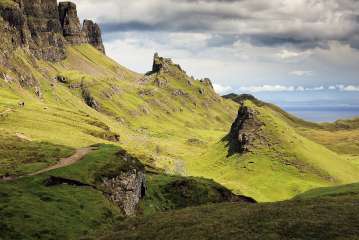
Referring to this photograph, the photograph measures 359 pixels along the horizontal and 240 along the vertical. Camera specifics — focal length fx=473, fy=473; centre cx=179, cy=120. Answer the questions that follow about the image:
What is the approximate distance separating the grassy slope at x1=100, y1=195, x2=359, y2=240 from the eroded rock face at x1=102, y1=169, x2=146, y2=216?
3179cm

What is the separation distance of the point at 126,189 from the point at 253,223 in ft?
177

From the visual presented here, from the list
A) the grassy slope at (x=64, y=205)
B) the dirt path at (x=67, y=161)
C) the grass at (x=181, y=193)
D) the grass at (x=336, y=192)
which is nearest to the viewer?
the grassy slope at (x=64, y=205)

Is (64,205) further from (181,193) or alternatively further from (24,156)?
(181,193)

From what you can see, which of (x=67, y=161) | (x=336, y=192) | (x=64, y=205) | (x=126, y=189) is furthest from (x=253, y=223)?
(x=336, y=192)

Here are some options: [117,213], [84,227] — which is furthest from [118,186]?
[84,227]

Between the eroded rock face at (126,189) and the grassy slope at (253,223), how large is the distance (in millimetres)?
31792

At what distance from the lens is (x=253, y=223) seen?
6100 centimetres

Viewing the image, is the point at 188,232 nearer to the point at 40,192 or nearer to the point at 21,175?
the point at 40,192

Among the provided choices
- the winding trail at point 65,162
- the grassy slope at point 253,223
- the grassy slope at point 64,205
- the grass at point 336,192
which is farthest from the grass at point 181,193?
the grassy slope at point 253,223

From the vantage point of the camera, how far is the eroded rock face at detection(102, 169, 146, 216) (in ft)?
340

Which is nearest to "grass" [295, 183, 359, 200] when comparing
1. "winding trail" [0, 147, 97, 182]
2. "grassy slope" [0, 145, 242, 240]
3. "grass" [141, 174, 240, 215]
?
"grass" [141, 174, 240, 215]

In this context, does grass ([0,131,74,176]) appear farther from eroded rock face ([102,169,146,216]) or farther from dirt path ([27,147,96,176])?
eroded rock face ([102,169,146,216])

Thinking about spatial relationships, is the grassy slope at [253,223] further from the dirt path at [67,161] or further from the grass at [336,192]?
the grass at [336,192]

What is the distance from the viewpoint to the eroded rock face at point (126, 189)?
103562 mm
